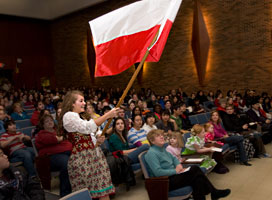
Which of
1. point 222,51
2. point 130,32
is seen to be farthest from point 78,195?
point 222,51

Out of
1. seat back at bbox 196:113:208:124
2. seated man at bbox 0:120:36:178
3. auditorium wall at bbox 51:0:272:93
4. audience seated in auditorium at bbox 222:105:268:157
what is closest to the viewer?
seated man at bbox 0:120:36:178

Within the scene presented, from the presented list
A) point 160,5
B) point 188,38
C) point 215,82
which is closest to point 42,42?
point 188,38

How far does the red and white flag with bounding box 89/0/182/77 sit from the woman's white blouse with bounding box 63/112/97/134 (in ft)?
2.07

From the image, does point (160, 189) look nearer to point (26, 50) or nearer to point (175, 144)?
point (175, 144)

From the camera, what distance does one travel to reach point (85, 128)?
230 cm

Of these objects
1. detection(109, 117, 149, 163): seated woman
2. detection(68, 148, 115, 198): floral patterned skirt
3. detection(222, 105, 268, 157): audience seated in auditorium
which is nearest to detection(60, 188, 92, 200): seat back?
detection(68, 148, 115, 198): floral patterned skirt

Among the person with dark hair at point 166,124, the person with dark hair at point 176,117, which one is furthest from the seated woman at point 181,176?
the person with dark hair at point 176,117

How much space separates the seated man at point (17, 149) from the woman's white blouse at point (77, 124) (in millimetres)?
2361

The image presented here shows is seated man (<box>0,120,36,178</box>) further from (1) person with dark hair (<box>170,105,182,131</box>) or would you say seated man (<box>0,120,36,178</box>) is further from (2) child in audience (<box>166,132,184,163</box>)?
(1) person with dark hair (<box>170,105,182,131</box>)

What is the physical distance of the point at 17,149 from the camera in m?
4.53

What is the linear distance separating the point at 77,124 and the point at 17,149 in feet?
9.01

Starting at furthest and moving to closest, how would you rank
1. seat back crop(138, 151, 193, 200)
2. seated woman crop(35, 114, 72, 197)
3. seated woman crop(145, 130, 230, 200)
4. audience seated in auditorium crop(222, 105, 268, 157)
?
audience seated in auditorium crop(222, 105, 268, 157), seated woman crop(35, 114, 72, 197), seated woman crop(145, 130, 230, 200), seat back crop(138, 151, 193, 200)

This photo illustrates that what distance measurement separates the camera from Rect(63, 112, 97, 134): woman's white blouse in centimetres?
229

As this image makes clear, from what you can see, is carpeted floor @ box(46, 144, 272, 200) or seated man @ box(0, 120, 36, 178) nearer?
carpeted floor @ box(46, 144, 272, 200)
